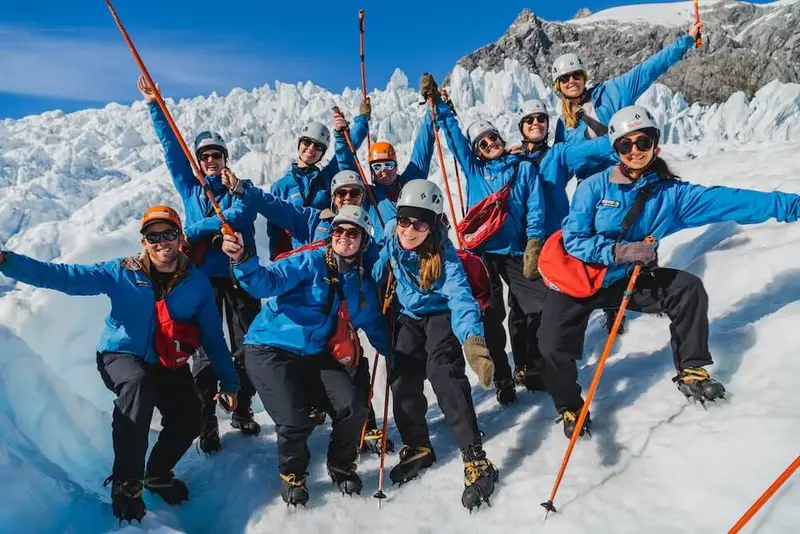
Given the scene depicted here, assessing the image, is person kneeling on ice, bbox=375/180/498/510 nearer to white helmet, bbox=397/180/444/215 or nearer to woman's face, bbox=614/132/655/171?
white helmet, bbox=397/180/444/215

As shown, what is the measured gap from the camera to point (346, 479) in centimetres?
302

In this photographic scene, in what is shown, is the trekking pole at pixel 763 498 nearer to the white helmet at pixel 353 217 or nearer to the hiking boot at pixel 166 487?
the white helmet at pixel 353 217

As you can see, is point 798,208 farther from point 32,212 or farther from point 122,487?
point 32,212

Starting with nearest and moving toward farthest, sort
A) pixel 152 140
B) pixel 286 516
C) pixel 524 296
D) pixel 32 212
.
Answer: pixel 286 516 → pixel 524 296 → pixel 32 212 → pixel 152 140

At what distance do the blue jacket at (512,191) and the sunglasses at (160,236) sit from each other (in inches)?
75.8

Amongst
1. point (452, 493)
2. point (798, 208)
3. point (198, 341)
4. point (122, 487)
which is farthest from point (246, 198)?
point (798, 208)

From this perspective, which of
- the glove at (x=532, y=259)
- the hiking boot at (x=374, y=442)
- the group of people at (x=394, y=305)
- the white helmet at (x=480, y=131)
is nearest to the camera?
the group of people at (x=394, y=305)

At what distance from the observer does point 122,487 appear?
8.59 ft

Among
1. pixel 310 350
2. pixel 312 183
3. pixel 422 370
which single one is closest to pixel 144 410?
pixel 310 350

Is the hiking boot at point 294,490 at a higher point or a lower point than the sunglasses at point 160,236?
lower

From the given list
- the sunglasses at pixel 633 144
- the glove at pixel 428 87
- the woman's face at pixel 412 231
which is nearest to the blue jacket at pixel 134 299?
the woman's face at pixel 412 231

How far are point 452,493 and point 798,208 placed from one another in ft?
7.00

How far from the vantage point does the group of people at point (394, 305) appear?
8.83ft

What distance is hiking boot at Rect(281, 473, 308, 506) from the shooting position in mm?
2885
